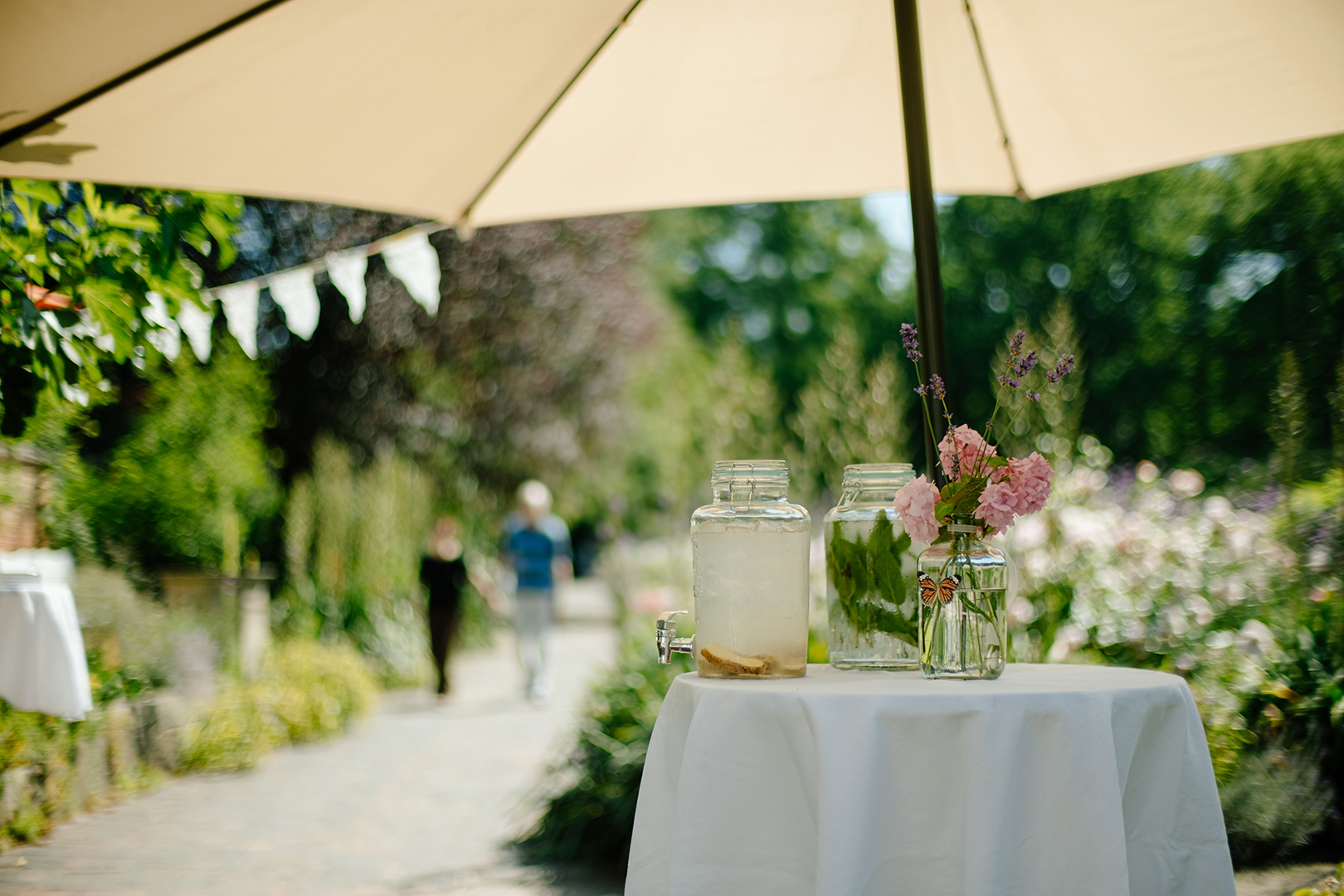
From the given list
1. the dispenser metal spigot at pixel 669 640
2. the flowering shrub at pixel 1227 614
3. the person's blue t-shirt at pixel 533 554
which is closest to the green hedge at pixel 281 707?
the person's blue t-shirt at pixel 533 554

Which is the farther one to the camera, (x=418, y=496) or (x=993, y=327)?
(x=993, y=327)

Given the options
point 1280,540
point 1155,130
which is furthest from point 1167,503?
point 1155,130

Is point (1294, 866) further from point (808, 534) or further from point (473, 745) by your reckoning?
point (473, 745)

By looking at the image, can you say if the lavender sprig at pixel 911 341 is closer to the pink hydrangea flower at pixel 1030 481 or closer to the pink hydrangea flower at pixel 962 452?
the pink hydrangea flower at pixel 962 452

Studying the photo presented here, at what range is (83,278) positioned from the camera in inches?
129

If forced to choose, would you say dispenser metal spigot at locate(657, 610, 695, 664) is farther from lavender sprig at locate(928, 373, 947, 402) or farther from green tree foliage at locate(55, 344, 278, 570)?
green tree foliage at locate(55, 344, 278, 570)

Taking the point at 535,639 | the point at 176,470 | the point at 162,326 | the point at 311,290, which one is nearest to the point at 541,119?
the point at 311,290

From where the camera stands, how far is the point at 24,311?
3.01 meters

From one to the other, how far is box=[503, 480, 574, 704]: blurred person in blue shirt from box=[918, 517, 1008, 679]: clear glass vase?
6.72 metres

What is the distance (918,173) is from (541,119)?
1120mm

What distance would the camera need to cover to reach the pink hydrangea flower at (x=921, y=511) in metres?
1.96

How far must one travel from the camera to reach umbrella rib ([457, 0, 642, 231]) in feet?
9.05

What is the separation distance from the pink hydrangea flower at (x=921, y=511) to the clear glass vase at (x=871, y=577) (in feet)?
0.18

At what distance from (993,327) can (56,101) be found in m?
23.4
